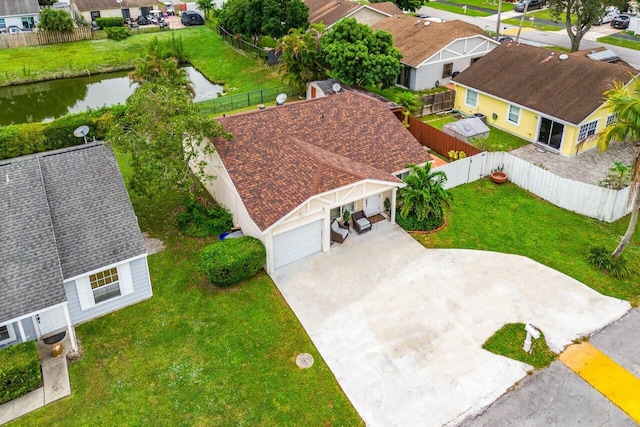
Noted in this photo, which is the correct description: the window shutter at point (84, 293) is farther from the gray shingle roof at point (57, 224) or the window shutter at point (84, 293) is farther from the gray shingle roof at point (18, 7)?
the gray shingle roof at point (18, 7)

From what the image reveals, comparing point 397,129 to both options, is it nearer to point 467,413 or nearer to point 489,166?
point 489,166

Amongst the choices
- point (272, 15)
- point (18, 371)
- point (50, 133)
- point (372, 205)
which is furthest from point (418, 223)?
point (272, 15)

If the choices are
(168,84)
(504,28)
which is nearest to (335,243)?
(168,84)

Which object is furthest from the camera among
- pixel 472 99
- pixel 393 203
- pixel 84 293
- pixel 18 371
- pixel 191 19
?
pixel 191 19

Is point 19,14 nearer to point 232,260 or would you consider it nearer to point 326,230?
point 232,260

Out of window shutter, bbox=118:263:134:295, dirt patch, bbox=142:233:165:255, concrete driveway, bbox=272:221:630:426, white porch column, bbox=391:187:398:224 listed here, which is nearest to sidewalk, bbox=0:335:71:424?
window shutter, bbox=118:263:134:295

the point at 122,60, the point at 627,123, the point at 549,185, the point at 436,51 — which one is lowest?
the point at 549,185

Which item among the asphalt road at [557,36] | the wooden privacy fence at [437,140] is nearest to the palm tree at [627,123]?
the wooden privacy fence at [437,140]

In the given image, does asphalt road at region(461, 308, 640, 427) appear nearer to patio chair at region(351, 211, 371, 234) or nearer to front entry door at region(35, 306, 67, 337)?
patio chair at region(351, 211, 371, 234)
